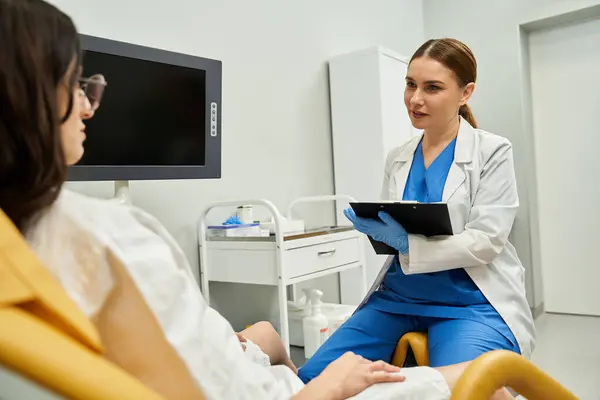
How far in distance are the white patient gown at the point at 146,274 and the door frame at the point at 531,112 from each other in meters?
3.06

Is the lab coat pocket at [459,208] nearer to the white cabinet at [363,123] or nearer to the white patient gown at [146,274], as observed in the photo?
the white patient gown at [146,274]

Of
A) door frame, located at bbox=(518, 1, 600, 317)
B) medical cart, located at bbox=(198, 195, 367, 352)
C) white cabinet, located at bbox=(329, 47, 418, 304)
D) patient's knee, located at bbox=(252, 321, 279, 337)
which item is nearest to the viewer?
patient's knee, located at bbox=(252, 321, 279, 337)

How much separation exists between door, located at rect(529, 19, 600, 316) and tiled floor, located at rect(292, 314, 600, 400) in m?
0.21

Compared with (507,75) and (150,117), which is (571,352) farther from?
(150,117)

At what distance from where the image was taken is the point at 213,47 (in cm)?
220

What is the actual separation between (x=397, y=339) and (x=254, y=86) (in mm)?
1429

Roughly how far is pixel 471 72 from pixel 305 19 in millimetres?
1415

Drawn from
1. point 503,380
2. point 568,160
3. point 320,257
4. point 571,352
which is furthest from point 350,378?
point 568,160

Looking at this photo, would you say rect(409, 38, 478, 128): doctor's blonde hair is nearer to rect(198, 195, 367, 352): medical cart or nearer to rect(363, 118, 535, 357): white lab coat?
rect(363, 118, 535, 357): white lab coat

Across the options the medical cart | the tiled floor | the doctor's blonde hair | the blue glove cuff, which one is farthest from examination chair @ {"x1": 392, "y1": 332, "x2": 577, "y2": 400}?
the tiled floor

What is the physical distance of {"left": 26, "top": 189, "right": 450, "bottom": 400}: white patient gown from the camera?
51cm

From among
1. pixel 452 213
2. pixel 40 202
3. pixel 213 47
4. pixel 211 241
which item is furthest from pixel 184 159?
pixel 40 202

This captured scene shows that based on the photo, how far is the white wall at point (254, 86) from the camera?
195 cm

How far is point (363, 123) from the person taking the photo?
274 cm
